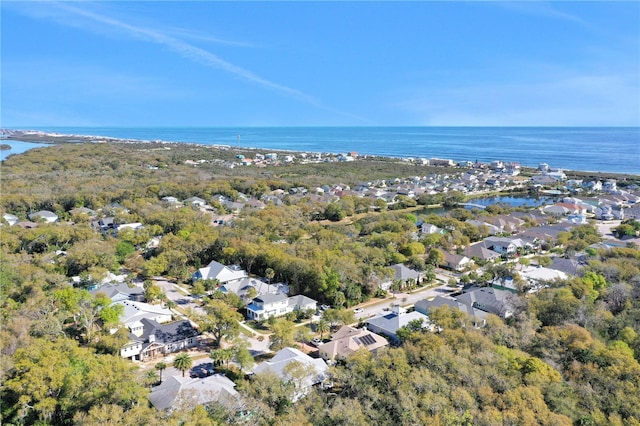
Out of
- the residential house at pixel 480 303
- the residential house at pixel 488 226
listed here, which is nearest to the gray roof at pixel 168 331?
the residential house at pixel 480 303

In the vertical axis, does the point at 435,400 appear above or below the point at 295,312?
above

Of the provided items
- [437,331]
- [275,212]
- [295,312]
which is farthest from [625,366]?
[275,212]

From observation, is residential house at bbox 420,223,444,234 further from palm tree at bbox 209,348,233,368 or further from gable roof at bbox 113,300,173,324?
palm tree at bbox 209,348,233,368

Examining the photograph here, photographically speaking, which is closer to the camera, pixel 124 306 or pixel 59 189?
pixel 124 306

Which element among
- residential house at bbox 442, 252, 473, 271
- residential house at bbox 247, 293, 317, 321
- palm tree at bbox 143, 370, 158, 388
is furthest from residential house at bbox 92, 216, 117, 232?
residential house at bbox 442, 252, 473, 271

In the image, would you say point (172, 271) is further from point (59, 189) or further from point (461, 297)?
point (59, 189)

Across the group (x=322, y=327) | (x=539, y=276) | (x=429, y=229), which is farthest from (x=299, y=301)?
(x=429, y=229)

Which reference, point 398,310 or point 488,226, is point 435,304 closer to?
point 398,310
